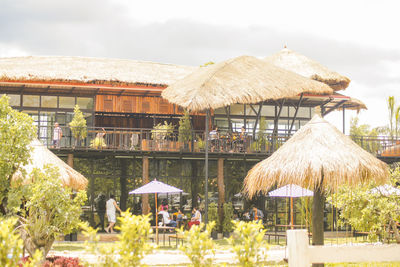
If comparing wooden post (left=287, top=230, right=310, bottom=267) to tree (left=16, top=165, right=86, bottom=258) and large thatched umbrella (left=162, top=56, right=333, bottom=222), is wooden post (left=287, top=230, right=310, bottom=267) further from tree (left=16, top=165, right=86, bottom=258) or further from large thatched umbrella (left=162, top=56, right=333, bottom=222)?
large thatched umbrella (left=162, top=56, right=333, bottom=222)

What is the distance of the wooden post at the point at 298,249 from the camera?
14.7 feet

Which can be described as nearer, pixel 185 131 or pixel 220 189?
pixel 220 189

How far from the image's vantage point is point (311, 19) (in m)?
20.7

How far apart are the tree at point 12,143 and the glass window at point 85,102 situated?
1437 cm

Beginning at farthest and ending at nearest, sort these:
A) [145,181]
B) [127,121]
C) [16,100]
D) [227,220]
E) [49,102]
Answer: [127,121]
[49,102]
[16,100]
[145,181]
[227,220]

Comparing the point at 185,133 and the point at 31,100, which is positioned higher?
the point at 31,100

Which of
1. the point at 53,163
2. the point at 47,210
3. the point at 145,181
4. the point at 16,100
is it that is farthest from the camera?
the point at 16,100

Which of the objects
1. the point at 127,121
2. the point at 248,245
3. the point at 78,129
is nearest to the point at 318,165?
the point at 248,245

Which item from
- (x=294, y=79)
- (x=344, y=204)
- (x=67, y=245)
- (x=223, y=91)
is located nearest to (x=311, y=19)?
(x=294, y=79)

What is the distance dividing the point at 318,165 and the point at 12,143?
4814 millimetres

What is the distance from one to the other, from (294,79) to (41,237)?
45.2 feet

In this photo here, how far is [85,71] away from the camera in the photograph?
21.3 m

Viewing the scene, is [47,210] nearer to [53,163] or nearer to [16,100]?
[53,163]

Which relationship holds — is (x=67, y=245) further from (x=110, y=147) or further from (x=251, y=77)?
(x=251, y=77)
